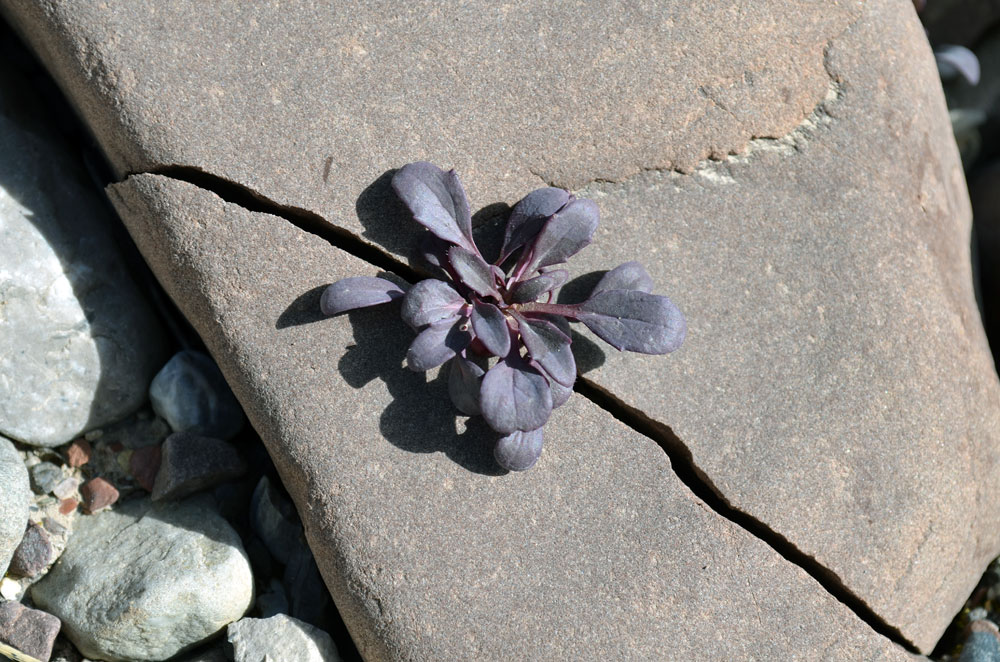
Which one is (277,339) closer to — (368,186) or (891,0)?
(368,186)

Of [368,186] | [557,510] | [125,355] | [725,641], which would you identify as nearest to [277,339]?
[368,186]

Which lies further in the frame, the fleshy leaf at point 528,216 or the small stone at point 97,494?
the small stone at point 97,494

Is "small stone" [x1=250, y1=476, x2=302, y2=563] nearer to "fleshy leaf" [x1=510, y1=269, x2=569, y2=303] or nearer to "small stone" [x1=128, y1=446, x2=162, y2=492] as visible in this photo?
"small stone" [x1=128, y1=446, x2=162, y2=492]

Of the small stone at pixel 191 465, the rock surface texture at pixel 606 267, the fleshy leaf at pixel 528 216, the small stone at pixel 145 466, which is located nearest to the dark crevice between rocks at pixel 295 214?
the rock surface texture at pixel 606 267

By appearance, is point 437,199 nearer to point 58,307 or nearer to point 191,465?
point 191,465

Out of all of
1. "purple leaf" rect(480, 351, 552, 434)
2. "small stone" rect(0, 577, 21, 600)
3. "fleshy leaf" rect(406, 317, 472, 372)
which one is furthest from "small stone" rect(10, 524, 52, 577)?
"purple leaf" rect(480, 351, 552, 434)

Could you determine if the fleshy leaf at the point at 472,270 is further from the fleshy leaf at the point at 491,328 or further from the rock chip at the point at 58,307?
the rock chip at the point at 58,307

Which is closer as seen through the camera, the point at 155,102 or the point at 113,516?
the point at 155,102
